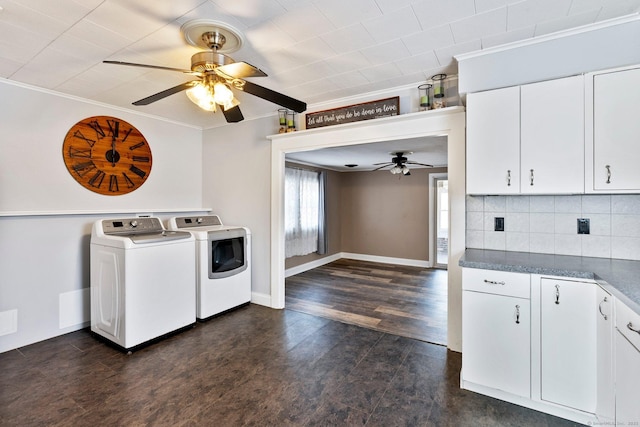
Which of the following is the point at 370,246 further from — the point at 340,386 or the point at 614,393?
the point at 614,393

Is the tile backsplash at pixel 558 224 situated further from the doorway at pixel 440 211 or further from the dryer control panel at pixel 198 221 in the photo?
the doorway at pixel 440 211

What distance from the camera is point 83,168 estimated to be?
3.19 metres

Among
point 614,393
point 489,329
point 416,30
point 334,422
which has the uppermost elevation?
point 416,30

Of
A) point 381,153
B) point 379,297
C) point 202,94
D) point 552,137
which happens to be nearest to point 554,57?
point 552,137

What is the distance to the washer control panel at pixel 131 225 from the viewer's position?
9.79 feet

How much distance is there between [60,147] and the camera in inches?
A: 119

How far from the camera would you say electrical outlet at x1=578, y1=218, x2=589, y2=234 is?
223cm

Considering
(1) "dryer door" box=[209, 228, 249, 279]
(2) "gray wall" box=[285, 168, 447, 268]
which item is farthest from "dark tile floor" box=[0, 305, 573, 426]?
(2) "gray wall" box=[285, 168, 447, 268]

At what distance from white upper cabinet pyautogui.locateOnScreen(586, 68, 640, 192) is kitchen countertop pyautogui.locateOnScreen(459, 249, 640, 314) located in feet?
1.62

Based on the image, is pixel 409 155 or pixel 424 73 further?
pixel 409 155

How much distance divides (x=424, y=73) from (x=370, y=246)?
4.86 m

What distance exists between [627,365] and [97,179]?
436 centimetres

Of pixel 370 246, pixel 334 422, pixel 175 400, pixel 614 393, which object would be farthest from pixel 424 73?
pixel 370 246

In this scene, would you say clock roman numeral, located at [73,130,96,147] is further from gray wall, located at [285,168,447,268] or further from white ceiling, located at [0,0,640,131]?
gray wall, located at [285,168,447,268]
